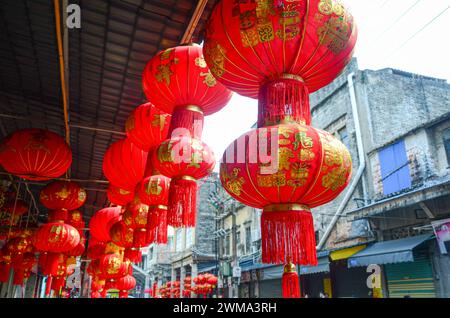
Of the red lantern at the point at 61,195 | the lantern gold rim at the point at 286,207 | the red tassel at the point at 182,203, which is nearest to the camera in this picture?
the lantern gold rim at the point at 286,207

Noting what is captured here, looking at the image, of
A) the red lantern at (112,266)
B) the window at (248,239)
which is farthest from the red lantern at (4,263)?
the window at (248,239)

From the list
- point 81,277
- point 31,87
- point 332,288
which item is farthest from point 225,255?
point 31,87

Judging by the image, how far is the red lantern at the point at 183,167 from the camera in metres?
2.72

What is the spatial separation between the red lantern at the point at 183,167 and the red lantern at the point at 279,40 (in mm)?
971

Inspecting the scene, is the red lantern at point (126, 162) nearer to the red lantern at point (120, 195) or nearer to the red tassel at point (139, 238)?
the red tassel at point (139, 238)

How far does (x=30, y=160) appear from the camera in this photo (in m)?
4.20

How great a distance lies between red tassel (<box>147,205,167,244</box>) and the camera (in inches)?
132

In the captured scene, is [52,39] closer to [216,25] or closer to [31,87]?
[31,87]

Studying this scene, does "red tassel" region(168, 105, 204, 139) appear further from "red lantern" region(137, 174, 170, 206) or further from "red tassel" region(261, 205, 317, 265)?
"red tassel" region(261, 205, 317, 265)

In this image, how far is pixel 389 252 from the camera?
25.9 ft

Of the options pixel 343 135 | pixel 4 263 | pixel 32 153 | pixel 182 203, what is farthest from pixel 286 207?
pixel 343 135

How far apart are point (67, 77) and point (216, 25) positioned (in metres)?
3.97

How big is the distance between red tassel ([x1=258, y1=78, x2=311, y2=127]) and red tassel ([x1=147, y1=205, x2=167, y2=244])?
1885mm
